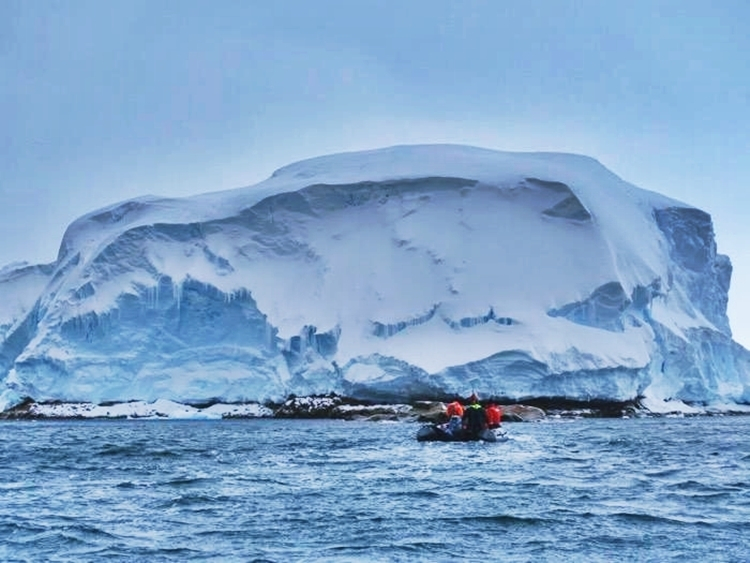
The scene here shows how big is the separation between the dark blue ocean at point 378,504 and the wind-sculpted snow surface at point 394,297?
30.5 metres

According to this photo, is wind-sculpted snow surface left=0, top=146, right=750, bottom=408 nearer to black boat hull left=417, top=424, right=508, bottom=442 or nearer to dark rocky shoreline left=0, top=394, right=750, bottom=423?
dark rocky shoreline left=0, top=394, right=750, bottom=423

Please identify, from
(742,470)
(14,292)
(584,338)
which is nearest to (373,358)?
(584,338)

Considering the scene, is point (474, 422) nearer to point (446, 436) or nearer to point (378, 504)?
point (446, 436)

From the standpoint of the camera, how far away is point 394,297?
70.1 metres

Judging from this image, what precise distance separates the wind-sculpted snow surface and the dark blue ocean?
30.5m

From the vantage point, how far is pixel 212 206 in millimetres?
77625

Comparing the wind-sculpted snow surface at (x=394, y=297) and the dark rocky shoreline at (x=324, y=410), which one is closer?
the dark rocky shoreline at (x=324, y=410)

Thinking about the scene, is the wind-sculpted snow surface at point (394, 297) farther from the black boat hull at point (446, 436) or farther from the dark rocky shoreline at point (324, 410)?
the black boat hull at point (446, 436)

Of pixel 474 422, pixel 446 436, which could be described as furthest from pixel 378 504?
pixel 446 436

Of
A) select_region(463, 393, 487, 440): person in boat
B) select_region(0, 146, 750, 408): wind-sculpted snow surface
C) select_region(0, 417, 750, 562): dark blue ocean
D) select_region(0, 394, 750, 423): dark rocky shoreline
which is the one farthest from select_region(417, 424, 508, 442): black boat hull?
select_region(0, 146, 750, 408): wind-sculpted snow surface

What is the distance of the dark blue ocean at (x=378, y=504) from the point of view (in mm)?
14531

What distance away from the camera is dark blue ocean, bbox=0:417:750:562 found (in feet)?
47.7

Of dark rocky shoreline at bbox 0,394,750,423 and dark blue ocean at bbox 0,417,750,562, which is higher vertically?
dark rocky shoreline at bbox 0,394,750,423

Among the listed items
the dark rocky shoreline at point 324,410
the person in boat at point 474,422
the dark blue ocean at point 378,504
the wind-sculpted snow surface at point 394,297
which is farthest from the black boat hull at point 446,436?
the wind-sculpted snow surface at point 394,297
